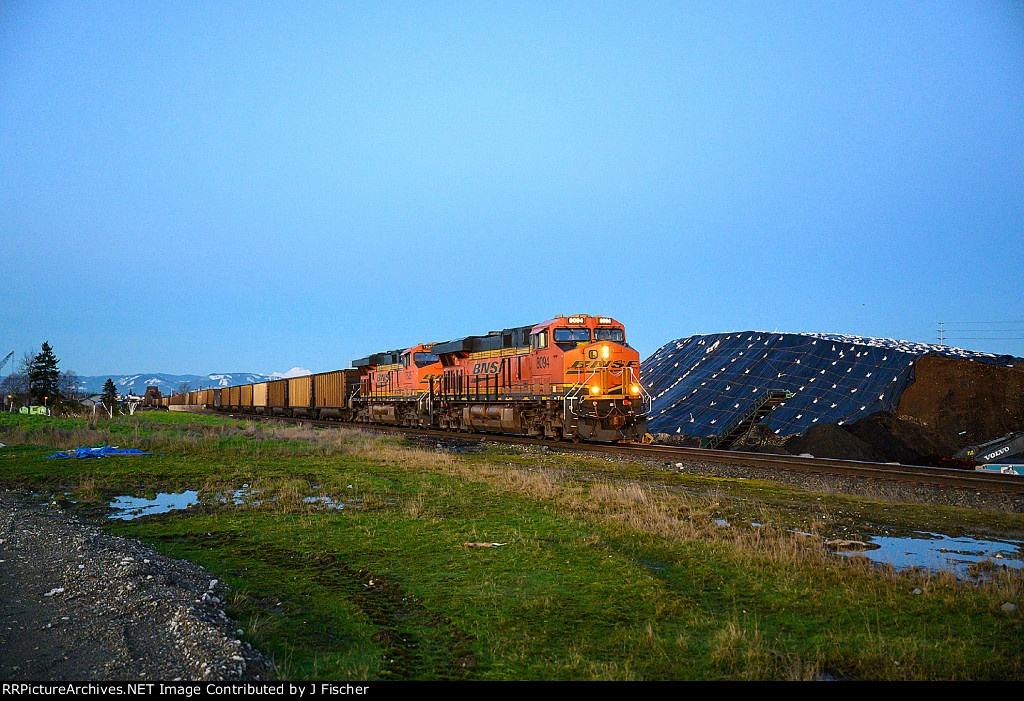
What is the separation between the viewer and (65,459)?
61.4 ft

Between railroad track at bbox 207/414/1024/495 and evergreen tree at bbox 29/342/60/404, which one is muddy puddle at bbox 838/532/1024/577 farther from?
evergreen tree at bbox 29/342/60/404

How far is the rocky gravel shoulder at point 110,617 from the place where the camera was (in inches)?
186

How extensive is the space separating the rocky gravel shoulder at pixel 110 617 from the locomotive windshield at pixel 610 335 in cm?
1864

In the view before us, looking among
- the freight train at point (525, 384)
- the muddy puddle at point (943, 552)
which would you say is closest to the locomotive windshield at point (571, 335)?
the freight train at point (525, 384)

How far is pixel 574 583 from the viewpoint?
23.5 feet

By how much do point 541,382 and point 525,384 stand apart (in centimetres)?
137

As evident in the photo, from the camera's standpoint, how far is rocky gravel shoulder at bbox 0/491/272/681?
15.5 ft

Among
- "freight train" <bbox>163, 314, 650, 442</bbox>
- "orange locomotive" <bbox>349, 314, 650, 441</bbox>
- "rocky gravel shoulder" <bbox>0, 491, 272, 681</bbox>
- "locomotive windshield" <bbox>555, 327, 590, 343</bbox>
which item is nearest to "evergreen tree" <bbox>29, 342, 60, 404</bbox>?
"freight train" <bbox>163, 314, 650, 442</bbox>

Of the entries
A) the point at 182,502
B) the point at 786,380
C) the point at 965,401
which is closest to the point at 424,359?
the point at 786,380

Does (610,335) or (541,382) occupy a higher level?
(610,335)

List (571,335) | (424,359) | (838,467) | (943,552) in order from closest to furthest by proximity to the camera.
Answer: (943,552) → (838,467) → (571,335) → (424,359)

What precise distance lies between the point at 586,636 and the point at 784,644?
1652 millimetres

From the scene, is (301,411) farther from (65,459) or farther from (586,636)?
(586,636)

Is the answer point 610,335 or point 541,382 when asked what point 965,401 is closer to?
point 610,335
